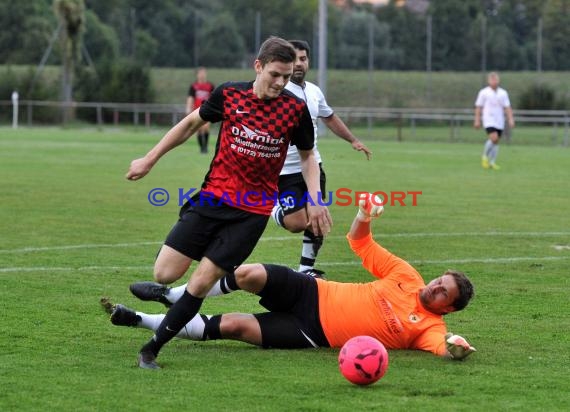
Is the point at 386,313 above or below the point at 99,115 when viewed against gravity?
below

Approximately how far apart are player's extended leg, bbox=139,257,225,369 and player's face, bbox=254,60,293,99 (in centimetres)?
105

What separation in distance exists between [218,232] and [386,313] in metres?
1.18

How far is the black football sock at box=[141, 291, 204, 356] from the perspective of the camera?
6.25m

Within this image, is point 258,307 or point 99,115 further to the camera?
point 99,115

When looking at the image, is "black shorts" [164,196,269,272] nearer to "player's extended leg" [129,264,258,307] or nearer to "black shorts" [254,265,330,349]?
"black shorts" [254,265,330,349]

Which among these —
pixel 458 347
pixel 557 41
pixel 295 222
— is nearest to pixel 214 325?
pixel 458 347

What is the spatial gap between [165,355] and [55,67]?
5299 centimetres

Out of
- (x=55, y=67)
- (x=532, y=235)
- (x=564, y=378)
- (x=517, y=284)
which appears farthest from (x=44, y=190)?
(x=55, y=67)

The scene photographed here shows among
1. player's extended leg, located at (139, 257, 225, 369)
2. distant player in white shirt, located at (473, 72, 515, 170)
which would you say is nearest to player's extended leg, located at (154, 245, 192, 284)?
player's extended leg, located at (139, 257, 225, 369)

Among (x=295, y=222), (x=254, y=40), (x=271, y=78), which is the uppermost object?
→ (x=254, y=40)

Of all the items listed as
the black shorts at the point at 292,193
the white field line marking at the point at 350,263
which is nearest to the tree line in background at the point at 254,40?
the white field line marking at the point at 350,263

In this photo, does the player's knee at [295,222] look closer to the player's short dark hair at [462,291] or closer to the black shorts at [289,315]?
the black shorts at [289,315]

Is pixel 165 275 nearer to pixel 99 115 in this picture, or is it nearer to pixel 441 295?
pixel 441 295

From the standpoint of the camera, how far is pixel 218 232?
6.53 meters
